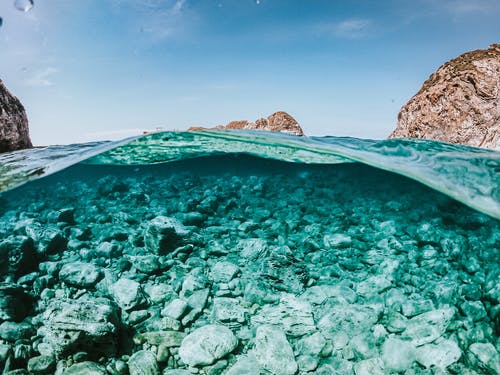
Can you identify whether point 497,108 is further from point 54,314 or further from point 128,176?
point 128,176

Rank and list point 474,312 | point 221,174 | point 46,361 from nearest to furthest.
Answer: point 46,361
point 474,312
point 221,174

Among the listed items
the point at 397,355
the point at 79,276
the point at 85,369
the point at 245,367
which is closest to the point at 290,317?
the point at 245,367

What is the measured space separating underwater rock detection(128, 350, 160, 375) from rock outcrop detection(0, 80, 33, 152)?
213 inches

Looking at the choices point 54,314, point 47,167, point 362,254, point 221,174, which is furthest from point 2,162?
point 362,254

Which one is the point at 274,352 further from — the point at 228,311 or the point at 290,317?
the point at 228,311

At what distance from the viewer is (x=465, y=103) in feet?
27.3

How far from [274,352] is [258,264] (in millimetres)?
1398

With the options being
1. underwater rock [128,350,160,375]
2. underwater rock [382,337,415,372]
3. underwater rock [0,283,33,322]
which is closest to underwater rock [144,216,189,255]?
underwater rock [0,283,33,322]

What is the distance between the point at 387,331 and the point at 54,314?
11.8 ft

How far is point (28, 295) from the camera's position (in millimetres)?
3693

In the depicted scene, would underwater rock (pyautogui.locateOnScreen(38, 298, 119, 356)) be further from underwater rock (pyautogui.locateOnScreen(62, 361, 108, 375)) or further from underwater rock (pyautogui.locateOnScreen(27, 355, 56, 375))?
underwater rock (pyautogui.locateOnScreen(62, 361, 108, 375))

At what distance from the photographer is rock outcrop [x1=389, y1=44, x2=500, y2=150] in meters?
8.07

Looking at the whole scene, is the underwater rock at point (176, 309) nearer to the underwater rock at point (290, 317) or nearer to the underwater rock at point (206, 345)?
the underwater rock at point (206, 345)

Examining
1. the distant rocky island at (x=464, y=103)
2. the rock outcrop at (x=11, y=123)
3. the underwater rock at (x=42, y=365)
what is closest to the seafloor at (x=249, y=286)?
the underwater rock at (x=42, y=365)
